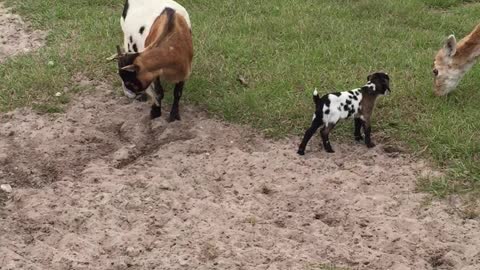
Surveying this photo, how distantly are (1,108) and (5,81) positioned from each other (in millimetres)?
626

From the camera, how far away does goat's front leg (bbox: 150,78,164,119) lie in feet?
24.5

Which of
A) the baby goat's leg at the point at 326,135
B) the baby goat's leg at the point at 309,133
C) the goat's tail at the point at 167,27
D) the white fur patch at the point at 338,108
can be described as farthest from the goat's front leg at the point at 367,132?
the goat's tail at the point at 167,27

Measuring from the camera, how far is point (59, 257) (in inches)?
210

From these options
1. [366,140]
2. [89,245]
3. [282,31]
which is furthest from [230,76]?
[89,245]

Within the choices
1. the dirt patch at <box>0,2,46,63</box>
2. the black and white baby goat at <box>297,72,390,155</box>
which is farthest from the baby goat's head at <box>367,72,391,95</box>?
the dirt patch at <box>0,2,46,63</box>

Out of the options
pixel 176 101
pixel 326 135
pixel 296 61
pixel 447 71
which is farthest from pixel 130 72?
pixel 447 71

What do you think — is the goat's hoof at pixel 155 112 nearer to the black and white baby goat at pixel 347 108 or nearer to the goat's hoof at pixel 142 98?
the goat's hoof at pixel 142 98

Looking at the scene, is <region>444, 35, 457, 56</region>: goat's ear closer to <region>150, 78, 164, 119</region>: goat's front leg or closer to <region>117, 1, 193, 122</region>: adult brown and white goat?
<region>117, 1, 193, 122</region>: adult brown and white goat

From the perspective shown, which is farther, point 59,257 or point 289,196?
point 289,196

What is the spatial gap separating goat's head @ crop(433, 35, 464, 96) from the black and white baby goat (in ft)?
3.74

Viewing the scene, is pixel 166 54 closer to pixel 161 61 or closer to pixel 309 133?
pixel 161 61

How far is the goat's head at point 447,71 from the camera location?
7.77 m

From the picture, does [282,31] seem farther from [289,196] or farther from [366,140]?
[289,196]

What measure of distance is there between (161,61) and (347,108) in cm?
180
